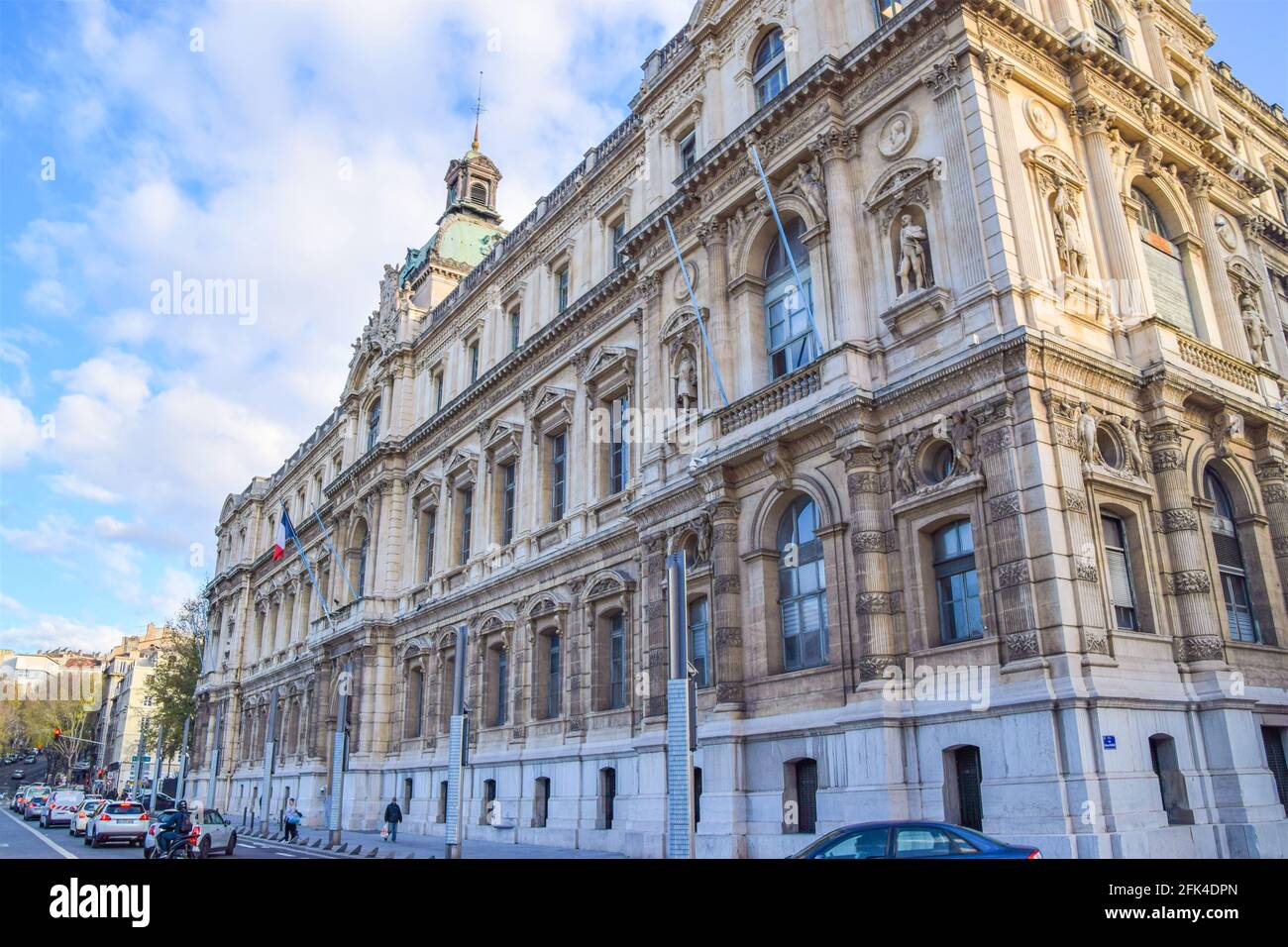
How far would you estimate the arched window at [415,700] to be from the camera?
39431 millimetres

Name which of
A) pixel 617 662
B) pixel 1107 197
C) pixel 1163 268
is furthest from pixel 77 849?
pixel 1163 268

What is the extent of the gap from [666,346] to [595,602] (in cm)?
793

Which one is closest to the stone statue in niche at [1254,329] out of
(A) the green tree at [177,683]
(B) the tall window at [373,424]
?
(B) the tall window at [373,424]

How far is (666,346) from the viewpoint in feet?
89.4

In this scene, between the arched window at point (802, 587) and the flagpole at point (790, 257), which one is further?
the flagpole at point (790, 257)

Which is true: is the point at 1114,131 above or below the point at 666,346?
above

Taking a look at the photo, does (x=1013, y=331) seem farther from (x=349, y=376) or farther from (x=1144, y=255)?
(x=349, y=376)

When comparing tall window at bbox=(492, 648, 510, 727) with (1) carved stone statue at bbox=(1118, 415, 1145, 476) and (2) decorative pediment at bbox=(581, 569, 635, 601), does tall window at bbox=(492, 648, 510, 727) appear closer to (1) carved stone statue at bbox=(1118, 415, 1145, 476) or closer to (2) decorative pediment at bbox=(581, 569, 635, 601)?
(2) decorative pediment at bbox=(581, 569, 635, 601)

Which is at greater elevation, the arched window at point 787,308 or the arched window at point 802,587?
the arched window at point 787,308

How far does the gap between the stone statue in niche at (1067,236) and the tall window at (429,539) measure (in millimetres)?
27898

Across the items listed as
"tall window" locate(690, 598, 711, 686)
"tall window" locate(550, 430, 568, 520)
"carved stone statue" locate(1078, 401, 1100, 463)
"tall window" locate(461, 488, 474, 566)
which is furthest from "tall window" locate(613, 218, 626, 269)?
"carved stone statue" locate(1078, 401, 1100, 463)

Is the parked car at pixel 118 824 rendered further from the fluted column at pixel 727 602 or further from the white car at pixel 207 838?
the fluted column at pixel 727 602

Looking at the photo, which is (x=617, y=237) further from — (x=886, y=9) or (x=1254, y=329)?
(x=1254, y=329)
